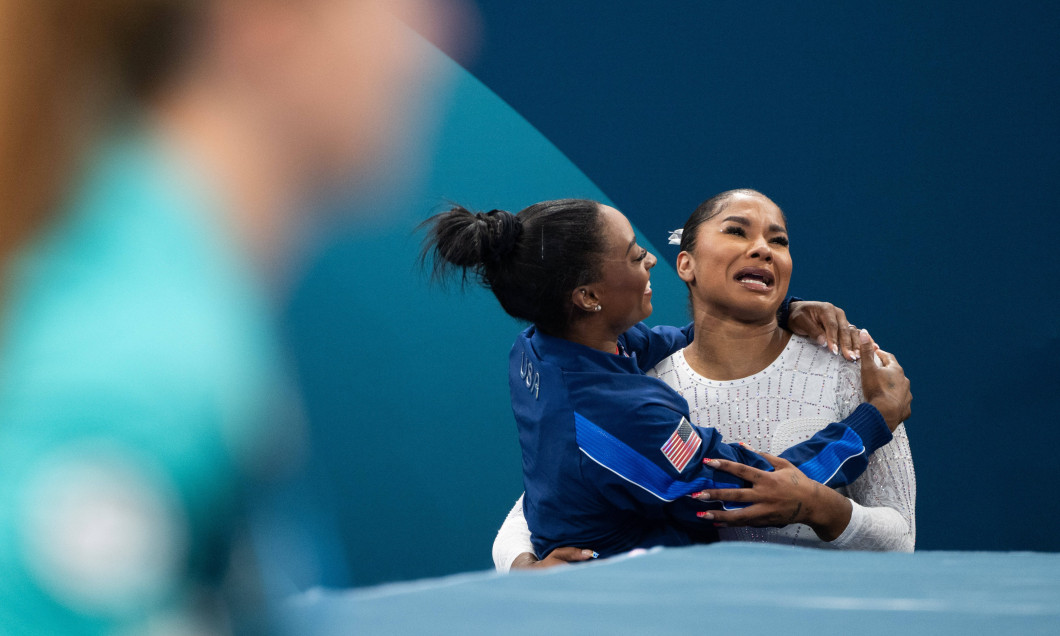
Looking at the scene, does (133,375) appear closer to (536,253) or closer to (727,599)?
(727,599)

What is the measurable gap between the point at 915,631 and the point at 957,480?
93.9 inches

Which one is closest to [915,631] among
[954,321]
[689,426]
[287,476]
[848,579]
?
[848,579]

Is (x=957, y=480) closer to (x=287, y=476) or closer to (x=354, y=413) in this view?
(x=354, y=413)

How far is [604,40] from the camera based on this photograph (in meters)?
2.90

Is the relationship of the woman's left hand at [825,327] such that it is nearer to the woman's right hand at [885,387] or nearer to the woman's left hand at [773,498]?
the woman's right hand at [885,387]

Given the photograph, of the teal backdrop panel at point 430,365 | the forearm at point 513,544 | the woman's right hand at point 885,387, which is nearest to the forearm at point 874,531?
the woman's right hand at point 885,387

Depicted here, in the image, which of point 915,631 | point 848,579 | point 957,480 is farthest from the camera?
point 957,480

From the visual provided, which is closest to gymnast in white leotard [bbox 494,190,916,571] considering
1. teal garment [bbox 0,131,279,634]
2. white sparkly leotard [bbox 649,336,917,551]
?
white sparkly leotard [bbox 649,336,917,551]

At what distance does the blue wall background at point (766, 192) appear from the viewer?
2.68 metres

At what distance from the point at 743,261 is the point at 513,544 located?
610 mm

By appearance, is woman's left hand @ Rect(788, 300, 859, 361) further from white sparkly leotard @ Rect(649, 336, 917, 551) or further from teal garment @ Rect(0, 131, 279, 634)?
teal garment @ Rect(0, 131, 279, 634)

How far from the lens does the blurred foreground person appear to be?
0.89ft

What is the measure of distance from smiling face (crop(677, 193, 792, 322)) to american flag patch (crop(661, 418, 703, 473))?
1.21 feet

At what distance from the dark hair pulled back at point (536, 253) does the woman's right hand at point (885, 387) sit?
1.56 feet
